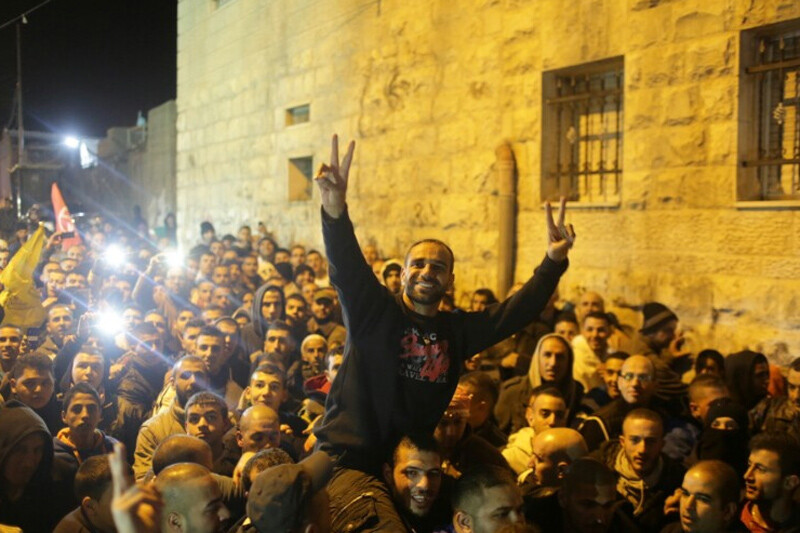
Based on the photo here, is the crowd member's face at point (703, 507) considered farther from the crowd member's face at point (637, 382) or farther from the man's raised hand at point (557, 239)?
the crowd member's face at point (637, 382)

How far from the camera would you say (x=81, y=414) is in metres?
4.80

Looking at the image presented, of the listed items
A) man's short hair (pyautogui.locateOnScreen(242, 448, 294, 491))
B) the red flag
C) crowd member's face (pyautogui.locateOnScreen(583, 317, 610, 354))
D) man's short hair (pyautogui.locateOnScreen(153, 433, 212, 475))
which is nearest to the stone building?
crowd member's face (pyautogui.locateOnScreen(583, 317, 610, 354))

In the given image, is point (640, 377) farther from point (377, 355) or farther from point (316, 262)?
point (316, 262)

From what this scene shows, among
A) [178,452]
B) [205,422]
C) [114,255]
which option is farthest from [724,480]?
[114,255]

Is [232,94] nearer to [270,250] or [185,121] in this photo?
[185,121]

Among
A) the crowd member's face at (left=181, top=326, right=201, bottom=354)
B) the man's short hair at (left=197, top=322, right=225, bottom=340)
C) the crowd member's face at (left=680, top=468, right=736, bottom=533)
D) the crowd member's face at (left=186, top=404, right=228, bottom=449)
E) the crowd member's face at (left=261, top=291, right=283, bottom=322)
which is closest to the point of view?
the crowd member's face at (left=680, top=468, right=736, bottom=533)

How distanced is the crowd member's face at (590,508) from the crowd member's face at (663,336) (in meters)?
3.43

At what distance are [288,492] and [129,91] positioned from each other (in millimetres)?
39354

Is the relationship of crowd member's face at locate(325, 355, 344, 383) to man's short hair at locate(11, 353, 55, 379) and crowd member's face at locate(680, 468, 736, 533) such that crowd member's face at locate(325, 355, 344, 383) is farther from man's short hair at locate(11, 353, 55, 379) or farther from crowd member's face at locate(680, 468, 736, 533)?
crowd member's face at locate(680, 468, 736, 533)

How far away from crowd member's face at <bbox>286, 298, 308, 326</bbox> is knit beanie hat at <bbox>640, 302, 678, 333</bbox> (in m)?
3.01

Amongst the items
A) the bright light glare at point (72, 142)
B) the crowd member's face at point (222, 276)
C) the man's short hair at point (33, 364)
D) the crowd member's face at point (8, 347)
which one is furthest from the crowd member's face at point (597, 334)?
the bright light glare at point (72, 142)

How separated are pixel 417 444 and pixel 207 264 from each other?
7.62 metres

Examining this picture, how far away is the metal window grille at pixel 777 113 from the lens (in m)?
6.63

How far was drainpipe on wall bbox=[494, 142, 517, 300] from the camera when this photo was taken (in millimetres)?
8812
